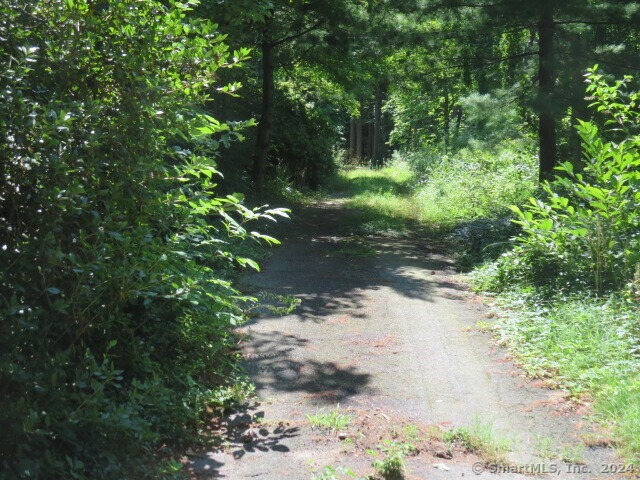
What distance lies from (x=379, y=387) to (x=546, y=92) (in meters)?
8.51

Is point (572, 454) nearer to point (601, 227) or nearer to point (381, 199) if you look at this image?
point (601, 227)

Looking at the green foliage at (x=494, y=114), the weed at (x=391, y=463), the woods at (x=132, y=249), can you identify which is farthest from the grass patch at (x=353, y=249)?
the weed at (x=391, y=463)

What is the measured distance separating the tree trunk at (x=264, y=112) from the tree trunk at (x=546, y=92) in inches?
310

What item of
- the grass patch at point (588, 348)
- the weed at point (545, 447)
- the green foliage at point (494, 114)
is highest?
the green foliage at point (494, 114)

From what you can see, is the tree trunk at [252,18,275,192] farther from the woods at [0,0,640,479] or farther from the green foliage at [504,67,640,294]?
the green foliage at [504,67,640,294]

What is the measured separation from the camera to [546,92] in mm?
11859

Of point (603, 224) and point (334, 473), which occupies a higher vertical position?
point (603, 224)

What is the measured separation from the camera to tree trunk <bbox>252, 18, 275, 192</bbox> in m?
18.0

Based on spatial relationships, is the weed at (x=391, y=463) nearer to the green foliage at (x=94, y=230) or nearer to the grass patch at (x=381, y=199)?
the green foliage at (x=94, y=230)

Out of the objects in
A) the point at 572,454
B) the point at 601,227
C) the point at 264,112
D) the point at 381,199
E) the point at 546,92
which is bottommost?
the point at 572,454

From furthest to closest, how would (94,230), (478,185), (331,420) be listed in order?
(478,185) < (331,420) < (94,230)

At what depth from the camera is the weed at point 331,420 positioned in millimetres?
4625

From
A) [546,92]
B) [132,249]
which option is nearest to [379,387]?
[132,249]

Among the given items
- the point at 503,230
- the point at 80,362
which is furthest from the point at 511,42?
the point at 80,362
